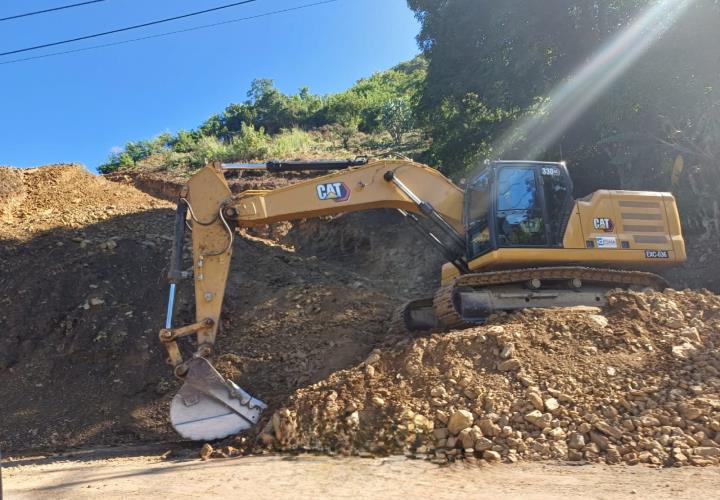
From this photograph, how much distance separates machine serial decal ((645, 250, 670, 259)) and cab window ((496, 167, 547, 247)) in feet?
5.56

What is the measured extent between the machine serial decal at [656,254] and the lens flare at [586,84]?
20.1 ft

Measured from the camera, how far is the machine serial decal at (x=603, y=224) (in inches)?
324

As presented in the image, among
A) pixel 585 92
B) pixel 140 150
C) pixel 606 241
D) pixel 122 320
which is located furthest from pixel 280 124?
pixel 606 241

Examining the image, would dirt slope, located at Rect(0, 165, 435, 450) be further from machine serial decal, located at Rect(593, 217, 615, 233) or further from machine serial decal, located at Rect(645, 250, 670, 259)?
machine serial decal, located at Rect(645, 250, 670, 259)

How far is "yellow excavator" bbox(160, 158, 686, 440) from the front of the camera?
22.7ft

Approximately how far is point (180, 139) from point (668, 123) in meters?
22.9

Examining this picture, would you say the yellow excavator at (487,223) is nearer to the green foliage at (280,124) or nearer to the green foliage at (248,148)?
the green foliage at (280,124)

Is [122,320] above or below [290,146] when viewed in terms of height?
below

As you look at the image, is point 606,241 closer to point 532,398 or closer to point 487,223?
point 487,223

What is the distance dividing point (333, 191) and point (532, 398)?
349 centimetres

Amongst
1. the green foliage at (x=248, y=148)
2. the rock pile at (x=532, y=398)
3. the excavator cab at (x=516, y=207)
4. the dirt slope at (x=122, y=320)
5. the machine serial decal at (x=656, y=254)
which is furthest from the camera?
the green foliage at (x=248, y=148)

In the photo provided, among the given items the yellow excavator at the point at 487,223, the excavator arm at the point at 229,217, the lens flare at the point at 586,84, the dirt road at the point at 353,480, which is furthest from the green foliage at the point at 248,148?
the dirt road at the point at 353,480

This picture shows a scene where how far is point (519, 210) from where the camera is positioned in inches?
311

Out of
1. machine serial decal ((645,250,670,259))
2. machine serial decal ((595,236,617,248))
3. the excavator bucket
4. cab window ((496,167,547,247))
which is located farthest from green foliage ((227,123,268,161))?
the excavator bucket
